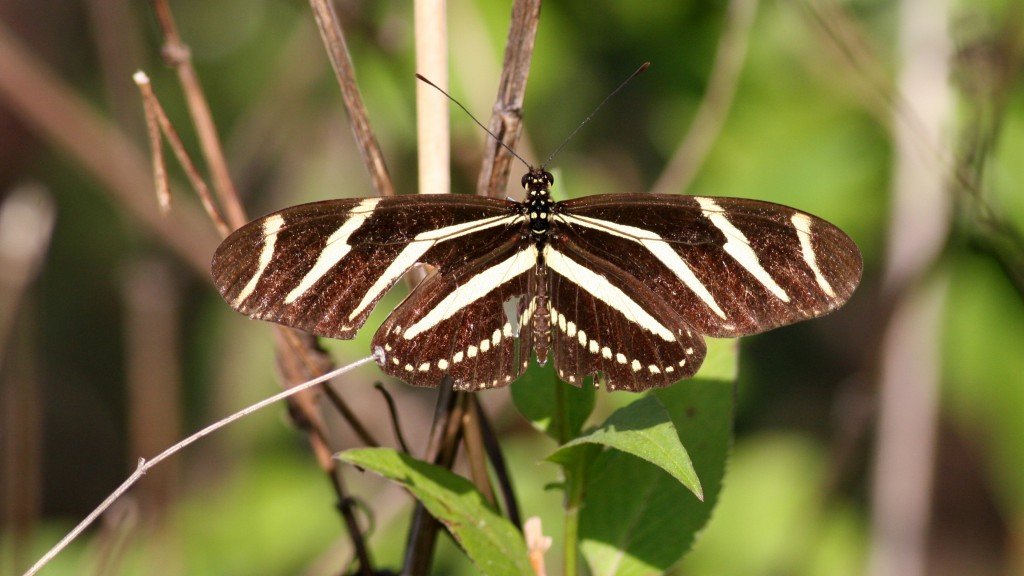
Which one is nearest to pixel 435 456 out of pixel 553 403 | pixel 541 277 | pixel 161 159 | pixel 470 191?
pixel 553 403

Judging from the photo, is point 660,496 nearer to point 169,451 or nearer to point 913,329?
point 169,451

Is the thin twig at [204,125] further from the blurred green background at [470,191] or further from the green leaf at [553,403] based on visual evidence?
the blurred green background at [470,191]

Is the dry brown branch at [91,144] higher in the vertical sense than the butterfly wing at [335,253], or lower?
higher

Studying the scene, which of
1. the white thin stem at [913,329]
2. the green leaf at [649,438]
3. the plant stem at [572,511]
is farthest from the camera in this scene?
the white thin stem at [913,329]

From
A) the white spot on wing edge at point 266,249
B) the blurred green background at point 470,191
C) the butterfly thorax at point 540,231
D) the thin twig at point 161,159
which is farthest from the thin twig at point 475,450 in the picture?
the blurred green background at point 470,191

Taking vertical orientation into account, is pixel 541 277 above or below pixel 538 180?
below

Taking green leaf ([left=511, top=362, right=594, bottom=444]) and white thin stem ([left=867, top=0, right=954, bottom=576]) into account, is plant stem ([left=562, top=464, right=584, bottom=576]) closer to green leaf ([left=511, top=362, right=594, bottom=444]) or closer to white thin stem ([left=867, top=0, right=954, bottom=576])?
green leaf ([left=511, top=362, right=594, bottom=444])

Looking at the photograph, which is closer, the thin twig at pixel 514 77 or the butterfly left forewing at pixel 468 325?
the thin twig at pixel 514 77

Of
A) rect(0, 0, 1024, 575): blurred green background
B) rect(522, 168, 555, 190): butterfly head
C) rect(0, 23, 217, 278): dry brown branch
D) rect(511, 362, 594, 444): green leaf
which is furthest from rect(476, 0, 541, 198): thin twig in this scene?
rect(0, 23, 217, 278): dry brown branch
